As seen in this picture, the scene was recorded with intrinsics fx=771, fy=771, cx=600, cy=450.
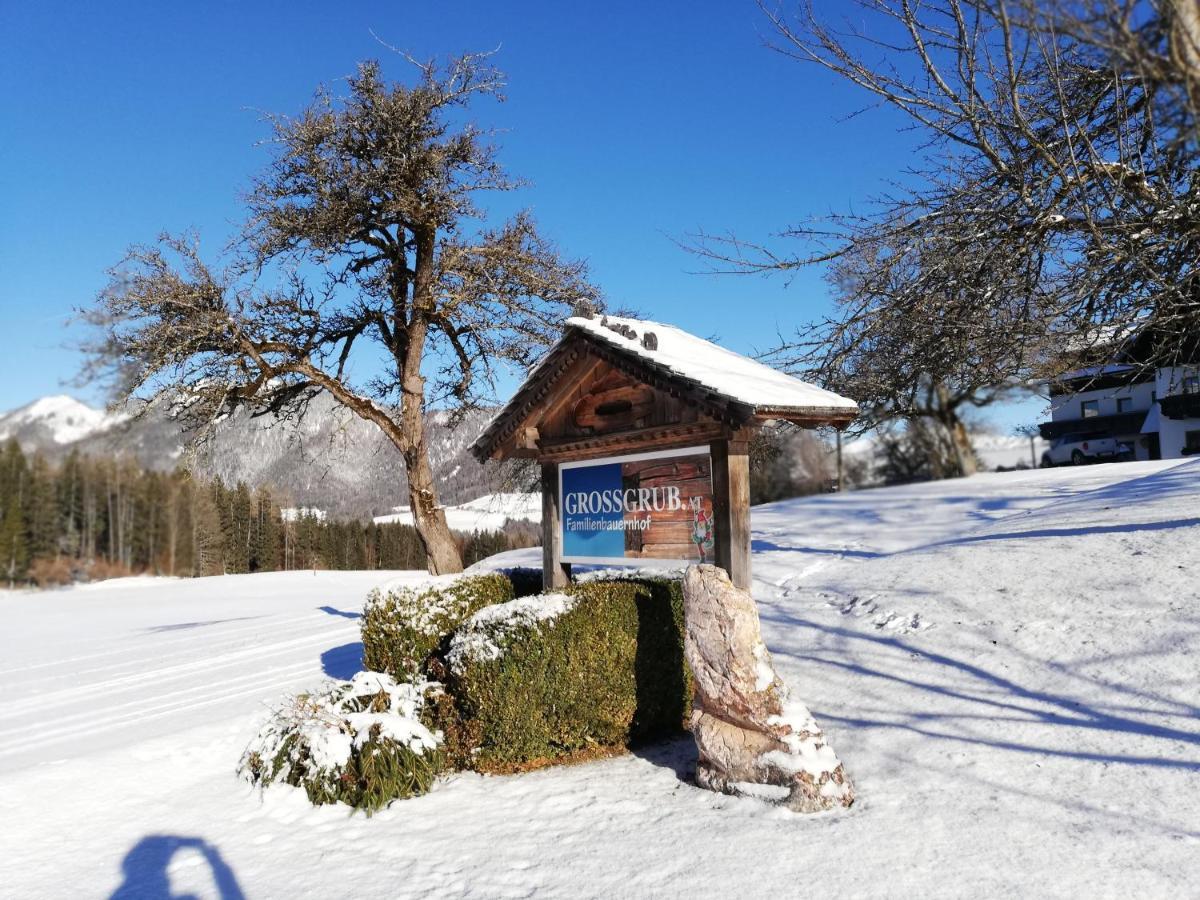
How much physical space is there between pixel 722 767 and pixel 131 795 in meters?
A: 5.24

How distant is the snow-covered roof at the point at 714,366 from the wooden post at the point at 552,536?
6.21 feet

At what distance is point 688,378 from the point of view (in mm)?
6793

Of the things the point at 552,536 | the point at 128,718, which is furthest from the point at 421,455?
the point at 128,718

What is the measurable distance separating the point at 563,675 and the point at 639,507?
2012mm

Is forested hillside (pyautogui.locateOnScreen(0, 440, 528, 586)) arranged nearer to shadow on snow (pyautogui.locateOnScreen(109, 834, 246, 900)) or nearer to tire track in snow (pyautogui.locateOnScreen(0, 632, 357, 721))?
tire track in snow (pyautogui.locateOnScreen(0, 632, 357, 721))

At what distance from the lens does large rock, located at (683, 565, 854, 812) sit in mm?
5402

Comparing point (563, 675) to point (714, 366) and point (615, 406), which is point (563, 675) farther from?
point (714, 366)

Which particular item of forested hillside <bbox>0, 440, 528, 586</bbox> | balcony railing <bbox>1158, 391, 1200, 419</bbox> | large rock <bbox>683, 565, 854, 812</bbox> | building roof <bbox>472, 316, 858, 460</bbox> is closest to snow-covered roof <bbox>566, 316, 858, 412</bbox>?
building roof <bbox>472, 316, 858, 460</bbox>

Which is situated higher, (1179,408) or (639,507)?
(1179,408)

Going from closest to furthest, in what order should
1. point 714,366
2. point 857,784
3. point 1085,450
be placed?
point 857,784 → point 714,366 → point 1085,450

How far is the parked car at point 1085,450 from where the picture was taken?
1484 inches

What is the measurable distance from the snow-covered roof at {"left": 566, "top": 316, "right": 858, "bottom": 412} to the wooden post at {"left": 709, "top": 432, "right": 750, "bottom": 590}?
538 mm

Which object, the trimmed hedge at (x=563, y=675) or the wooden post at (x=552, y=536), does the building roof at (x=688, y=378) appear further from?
the trimmed hedge at (x=563, y=675)

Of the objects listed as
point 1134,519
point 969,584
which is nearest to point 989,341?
point 969,584
